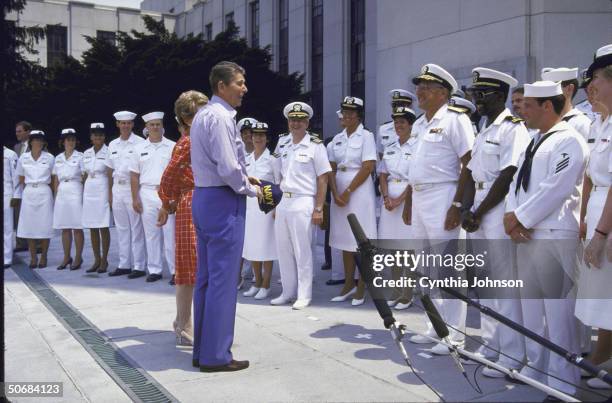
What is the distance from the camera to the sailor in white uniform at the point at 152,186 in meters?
7.81

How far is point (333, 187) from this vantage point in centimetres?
662

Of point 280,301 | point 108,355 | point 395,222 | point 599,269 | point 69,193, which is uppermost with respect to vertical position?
point 69,193

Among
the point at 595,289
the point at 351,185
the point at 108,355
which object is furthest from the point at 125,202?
the point at 595,289

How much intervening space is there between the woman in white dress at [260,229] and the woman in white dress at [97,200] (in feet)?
8.74

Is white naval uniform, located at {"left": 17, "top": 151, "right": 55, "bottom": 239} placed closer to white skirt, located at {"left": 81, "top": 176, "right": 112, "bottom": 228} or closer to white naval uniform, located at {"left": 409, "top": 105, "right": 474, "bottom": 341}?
white skirt, located at {"left": 81, "top": 176, "right": 112, "bottom": 228}

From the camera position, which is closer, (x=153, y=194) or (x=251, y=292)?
(x=251, y=292)

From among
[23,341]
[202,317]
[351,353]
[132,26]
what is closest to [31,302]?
[23,341]

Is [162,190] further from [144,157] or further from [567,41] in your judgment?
[567,41]

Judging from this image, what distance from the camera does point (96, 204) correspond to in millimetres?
8641

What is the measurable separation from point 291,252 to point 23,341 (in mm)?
2614

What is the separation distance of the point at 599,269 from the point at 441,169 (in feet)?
5.10

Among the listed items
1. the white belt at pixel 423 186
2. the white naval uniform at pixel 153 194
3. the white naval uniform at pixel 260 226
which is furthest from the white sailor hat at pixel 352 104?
the white naval uniform at pixel 153 194

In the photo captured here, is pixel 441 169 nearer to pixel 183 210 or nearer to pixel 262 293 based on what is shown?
pixel 183 210

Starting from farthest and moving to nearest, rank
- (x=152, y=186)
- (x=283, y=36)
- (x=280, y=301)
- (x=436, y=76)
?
1. (x=283, y=36)
2. (x=152, y=186)
3. (x=280, y=301)
4. (x=436, y=76)
